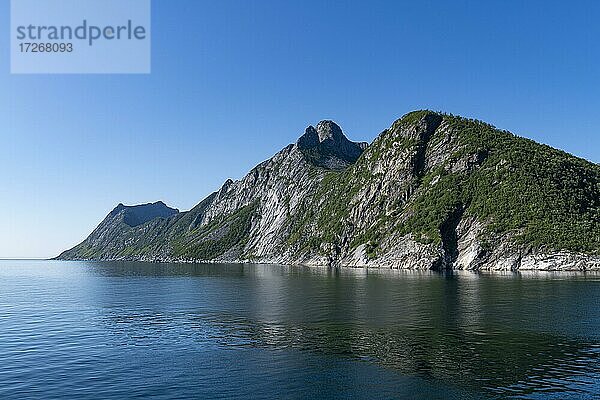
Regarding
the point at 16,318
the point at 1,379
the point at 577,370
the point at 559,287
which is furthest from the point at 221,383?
the point at 559,287

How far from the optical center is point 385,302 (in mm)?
100438

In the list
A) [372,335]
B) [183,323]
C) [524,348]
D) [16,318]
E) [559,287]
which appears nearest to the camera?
[524,348]

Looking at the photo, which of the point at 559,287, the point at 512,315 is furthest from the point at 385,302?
the point at 559,287

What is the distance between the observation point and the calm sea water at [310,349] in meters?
42.3

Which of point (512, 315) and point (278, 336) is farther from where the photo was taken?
point (512, 315)

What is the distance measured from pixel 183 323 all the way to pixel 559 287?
318 feet

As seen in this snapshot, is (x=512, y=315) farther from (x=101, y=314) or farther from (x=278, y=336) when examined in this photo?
(x=101, y=314)

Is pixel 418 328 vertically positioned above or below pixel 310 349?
below

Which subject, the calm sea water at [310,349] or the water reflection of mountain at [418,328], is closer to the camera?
the calm sea water at [310,349]

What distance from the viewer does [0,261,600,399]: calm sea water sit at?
139 ft

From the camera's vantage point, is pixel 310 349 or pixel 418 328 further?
pixel 418 328

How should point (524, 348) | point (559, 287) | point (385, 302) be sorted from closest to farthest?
point (524, 348), point (385, 302), point (559, 287)

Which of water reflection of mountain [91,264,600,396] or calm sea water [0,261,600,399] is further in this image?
water reflection of mountain [91,264,600,396]

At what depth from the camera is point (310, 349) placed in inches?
2256
